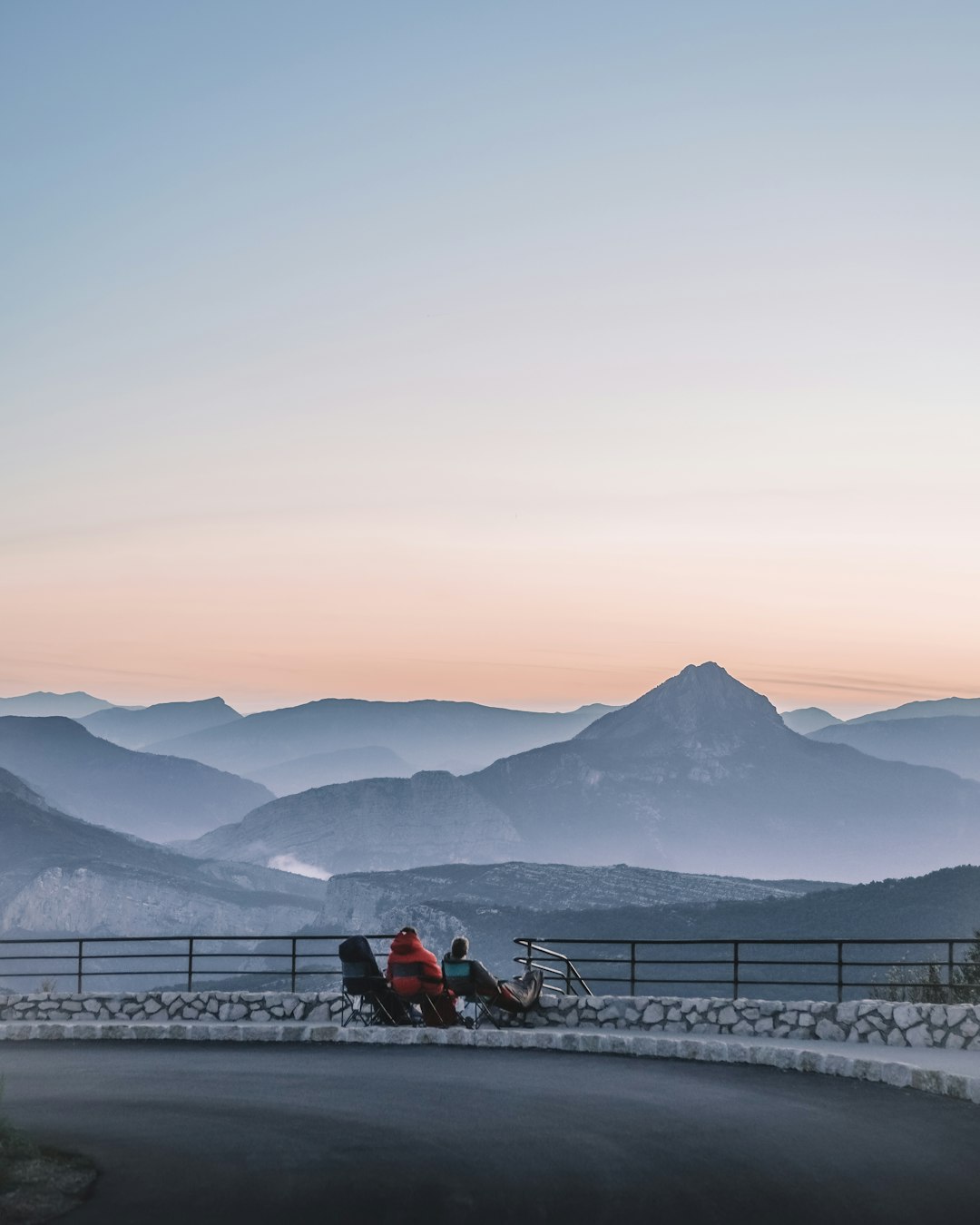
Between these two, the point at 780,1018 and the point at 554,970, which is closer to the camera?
the point at 780,1018

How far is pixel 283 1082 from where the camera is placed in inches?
579

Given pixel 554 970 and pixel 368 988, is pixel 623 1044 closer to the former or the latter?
pixel 368 988

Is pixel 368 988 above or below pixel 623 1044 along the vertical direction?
above

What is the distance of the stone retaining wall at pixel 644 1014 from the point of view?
673 inches

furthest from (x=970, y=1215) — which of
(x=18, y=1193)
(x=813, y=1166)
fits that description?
(x=18, y=1193)

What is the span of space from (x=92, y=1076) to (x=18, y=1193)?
5.61 metres

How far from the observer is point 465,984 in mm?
18406


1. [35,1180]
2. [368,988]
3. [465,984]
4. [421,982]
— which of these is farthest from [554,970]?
[35,1180]

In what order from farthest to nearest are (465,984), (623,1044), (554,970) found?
(554,970), (465,984), (623,1044)

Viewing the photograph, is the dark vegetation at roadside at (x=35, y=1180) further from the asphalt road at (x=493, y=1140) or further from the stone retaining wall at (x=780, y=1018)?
the stone retaining wall at (x=780, y=1018)

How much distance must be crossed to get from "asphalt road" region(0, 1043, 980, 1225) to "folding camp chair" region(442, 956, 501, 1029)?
1.77 meters

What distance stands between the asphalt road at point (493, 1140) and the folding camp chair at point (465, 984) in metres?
1.77

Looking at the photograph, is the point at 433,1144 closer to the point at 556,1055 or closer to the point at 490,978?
the point at 556,1055

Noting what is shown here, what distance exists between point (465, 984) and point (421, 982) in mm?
499
